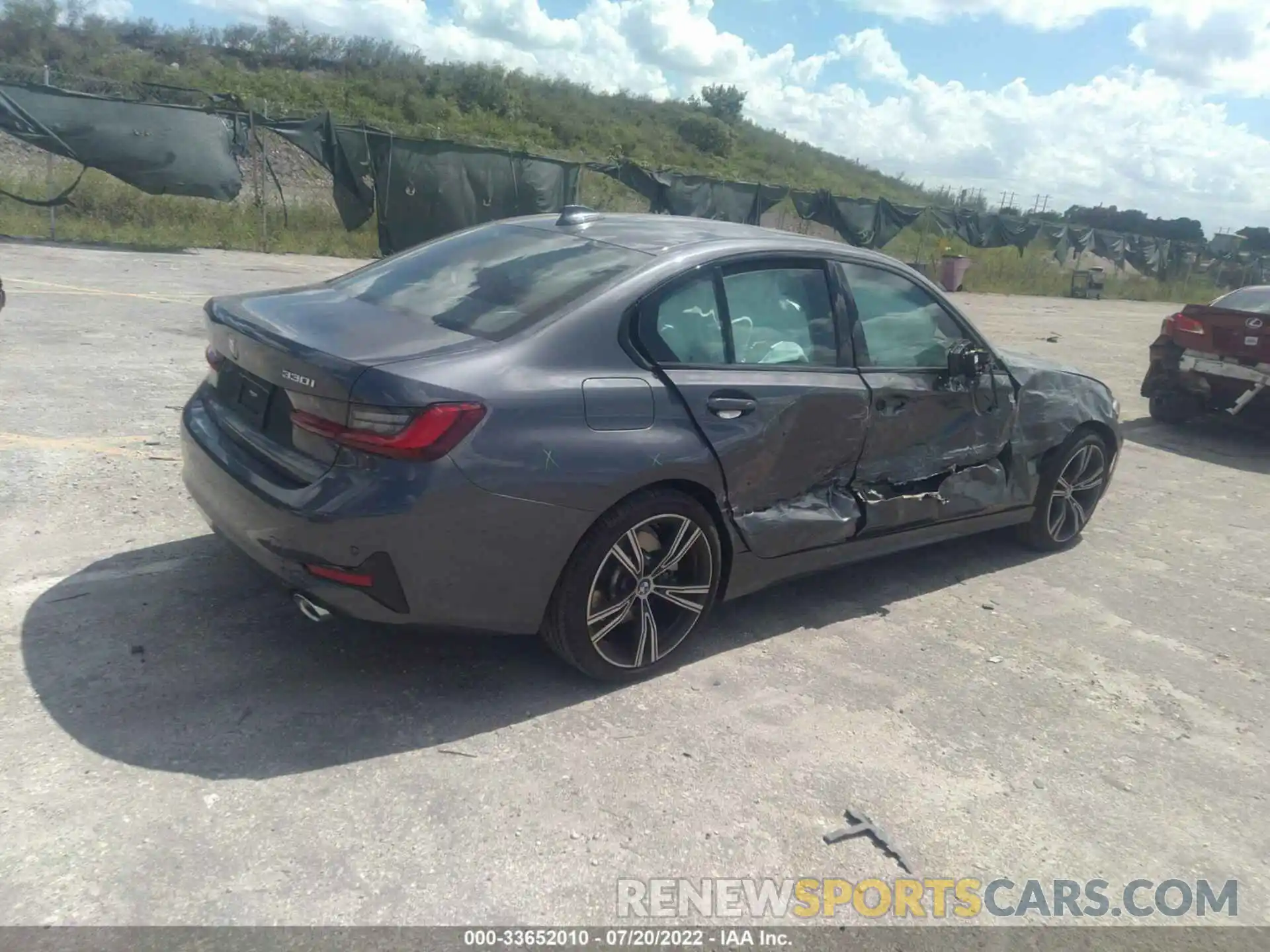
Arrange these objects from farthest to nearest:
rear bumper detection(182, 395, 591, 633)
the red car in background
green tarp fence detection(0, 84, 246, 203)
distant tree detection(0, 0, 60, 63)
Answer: distant tree detection(0, 0, 60, 63) → green tarp fence detection(0, 84, 246, 203) → the red car in background → rear bumper detection(182, 395, 591, 633)

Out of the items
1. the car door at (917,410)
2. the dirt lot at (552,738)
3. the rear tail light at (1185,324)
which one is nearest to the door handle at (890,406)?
the car door at (917,410)

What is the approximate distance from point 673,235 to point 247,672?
231cm

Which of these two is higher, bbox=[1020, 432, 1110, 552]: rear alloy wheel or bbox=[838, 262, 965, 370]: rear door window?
bbox=[838, 262, 965, 370]: rear door window

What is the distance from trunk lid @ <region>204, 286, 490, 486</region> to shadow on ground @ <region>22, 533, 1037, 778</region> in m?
0.47

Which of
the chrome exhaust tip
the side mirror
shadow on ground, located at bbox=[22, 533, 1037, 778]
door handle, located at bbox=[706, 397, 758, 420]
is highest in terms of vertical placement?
the side mirror

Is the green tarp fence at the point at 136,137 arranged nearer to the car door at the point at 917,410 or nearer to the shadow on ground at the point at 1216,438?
the shadow on ground at the point at 1216,438

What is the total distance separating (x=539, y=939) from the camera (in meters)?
2.48

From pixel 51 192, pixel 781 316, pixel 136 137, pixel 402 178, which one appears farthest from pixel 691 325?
pixel 51 192

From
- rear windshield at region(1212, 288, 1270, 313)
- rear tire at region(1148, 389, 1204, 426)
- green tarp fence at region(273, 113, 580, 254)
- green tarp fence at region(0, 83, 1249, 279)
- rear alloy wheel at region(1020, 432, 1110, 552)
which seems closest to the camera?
rear alloy wheel at region(1020, 432, 1110, 552)

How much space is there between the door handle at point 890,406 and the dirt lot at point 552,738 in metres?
0.93

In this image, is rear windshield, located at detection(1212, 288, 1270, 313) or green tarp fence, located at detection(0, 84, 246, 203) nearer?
rear windshield, located at detection(1212, 288, 1270, 313)

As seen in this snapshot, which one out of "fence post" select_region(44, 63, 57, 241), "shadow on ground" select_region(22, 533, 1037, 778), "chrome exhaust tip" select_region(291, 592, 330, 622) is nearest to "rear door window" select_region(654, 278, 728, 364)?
"shadow on ground" select_region(22, 533, 1037, 778)

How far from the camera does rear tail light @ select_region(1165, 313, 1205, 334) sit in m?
9.51

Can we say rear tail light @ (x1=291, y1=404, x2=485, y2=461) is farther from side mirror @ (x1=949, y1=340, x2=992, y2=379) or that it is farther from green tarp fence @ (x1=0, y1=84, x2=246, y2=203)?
green tarp fence @ (x1=0, y1=84, x2=246, y2=203)
